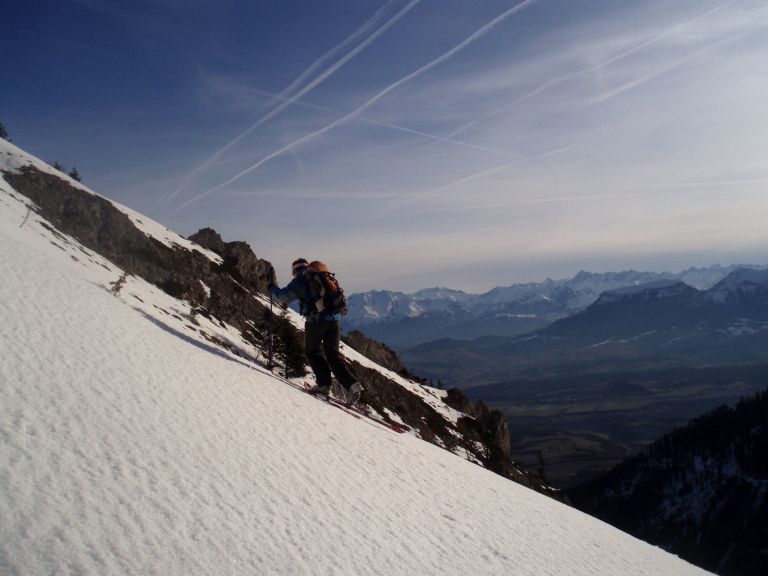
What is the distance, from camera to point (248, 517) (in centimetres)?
394

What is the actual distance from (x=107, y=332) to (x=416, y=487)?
5.52 m

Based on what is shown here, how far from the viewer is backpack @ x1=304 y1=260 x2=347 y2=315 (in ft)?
34.4

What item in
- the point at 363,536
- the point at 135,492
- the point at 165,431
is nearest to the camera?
the point at 135,492

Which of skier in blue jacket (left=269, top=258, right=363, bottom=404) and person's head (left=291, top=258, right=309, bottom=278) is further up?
person's head (left=291, top=258, right=309, bottom=278)

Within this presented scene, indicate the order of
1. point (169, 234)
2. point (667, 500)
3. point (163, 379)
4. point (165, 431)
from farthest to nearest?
point (667, 500) < point (169, 234) < point (163, 379) < point (165, 431)

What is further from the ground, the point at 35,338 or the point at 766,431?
the point at 766,431

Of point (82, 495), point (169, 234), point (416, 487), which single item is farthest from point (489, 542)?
point (169, 234)

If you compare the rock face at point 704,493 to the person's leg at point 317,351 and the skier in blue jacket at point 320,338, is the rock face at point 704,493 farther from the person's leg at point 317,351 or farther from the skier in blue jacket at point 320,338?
the person's leg at point 317,351

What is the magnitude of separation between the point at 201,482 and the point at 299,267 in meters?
7.38

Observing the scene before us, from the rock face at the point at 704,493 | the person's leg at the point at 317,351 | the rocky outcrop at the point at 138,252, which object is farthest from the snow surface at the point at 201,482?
the rock face at the point at 704,493

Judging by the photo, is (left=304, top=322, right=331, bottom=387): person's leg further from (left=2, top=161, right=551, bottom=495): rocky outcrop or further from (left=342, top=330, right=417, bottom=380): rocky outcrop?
(left=342, top=330, right=417, bottom=380): rocky outcrop

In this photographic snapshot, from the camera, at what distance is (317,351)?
1104 cm

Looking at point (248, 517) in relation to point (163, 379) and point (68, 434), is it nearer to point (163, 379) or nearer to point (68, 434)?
point (68, 434)

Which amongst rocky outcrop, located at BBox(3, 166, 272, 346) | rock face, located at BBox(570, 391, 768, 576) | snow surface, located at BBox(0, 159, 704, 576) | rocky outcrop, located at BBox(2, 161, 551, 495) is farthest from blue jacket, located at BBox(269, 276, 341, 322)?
rock face, located at BBox(570, 391, 768, 576)
